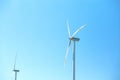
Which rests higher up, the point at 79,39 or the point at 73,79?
the point at 79,39

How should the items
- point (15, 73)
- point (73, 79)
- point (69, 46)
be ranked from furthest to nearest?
point (15, 73), point (69, 46), point (73, 79)

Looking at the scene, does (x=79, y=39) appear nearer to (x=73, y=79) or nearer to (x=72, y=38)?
(x=72, y=38)

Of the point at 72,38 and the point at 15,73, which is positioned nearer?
the point at 72,38

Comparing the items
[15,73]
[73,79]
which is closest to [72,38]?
[73,79]

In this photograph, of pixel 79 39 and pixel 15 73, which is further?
pixel 15 73

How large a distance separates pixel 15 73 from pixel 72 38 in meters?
23.0

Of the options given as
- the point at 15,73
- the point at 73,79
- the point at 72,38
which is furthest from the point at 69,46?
the point at 15,73

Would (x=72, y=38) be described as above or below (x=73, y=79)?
above

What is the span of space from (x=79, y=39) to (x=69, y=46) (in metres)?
3.00

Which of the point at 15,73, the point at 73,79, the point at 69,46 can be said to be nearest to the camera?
the point at 73,79

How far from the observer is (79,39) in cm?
4550

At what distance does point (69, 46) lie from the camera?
1704 inches

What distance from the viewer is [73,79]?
125 feet

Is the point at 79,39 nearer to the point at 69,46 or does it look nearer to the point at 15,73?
the point at 69,46
